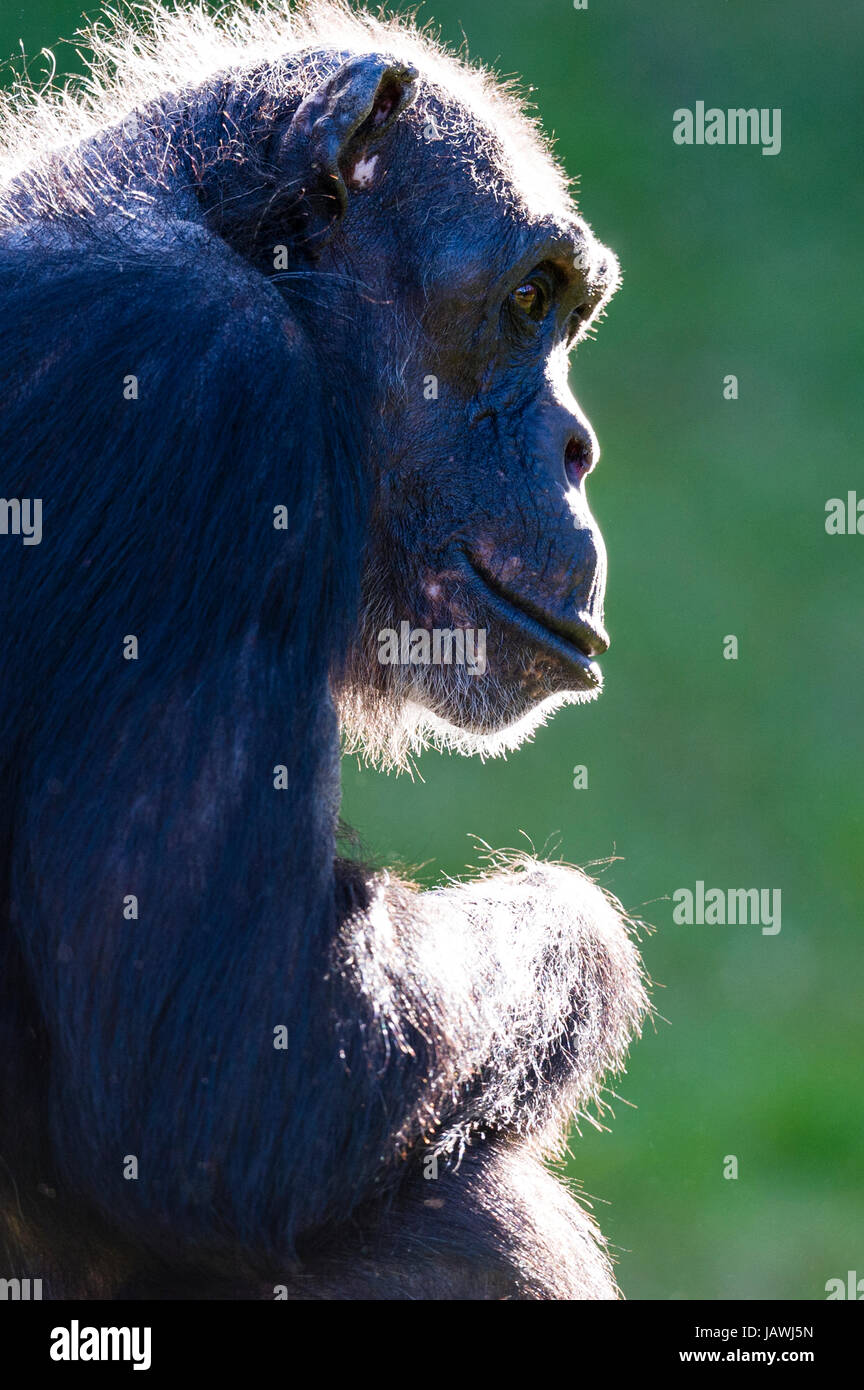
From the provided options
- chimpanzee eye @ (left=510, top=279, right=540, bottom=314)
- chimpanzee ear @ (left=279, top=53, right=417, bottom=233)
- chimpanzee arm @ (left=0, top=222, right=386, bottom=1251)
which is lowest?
chimpanzee arm @ (left=0, top=222, right=386, bottom=1251)

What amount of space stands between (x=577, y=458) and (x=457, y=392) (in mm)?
331

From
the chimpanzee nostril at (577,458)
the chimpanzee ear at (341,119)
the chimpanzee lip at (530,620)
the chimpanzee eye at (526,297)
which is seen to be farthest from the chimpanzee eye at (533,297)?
the chimpanzee lip at (530,620)

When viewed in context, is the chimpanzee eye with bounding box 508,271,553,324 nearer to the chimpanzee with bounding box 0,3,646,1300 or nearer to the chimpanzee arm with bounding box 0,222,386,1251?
the chimpanzee with bounding box 0,3,646,1300

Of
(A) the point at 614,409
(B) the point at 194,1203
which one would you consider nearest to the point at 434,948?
(B) the point at 194,1203

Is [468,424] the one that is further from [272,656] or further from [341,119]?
[272,656]

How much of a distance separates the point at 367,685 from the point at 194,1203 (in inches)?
49.0

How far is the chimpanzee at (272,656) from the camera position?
9.48ft

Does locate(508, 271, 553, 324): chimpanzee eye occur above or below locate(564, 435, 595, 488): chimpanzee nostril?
above

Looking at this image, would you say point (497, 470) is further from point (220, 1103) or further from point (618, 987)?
point (220, 1103)

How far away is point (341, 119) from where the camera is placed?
3.34 m

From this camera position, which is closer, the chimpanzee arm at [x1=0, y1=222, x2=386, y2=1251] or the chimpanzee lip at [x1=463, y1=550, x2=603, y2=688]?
the chimpanzee arm at [x1=0, y1=222, x2=386, y2=1251]

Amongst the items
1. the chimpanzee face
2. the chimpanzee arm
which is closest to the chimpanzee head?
the chimpanzee face

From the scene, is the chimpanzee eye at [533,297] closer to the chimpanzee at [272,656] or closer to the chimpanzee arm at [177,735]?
the chimpanzee at [272,656]

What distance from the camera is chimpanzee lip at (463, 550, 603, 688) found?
11.8 ft
